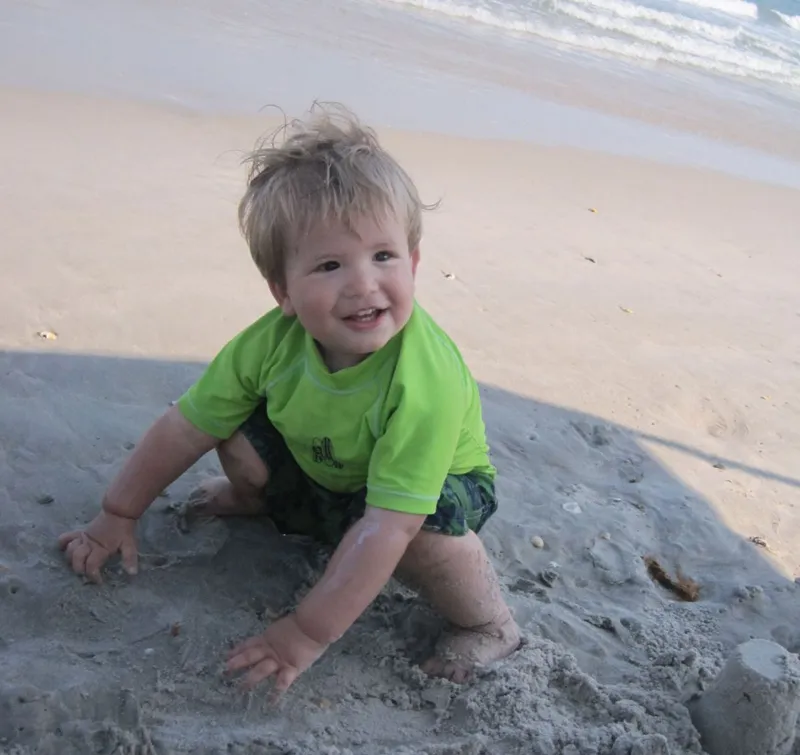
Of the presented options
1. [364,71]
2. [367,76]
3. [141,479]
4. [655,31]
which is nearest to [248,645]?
[141,479]

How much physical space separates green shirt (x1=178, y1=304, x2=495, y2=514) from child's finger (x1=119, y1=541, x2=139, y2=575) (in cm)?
34

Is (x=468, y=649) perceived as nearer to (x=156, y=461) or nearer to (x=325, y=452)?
(x=325, y=452)

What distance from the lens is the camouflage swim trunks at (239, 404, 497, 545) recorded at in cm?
222

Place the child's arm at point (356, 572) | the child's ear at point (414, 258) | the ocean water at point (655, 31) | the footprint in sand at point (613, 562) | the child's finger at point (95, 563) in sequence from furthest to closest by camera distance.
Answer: the ocean water at point (655, 31) → the footprint in sand at point (613, 562) → the child's finger at point (95, 563) → the child's ear at point (414, 258) → the child's arm at point (356, 572)

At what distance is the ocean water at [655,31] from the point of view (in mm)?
10766

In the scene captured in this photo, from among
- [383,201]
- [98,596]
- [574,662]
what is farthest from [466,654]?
[383,201]

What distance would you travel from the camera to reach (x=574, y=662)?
2275 mm

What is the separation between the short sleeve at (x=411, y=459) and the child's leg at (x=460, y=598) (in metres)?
0.17

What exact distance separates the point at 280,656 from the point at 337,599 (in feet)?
0.60

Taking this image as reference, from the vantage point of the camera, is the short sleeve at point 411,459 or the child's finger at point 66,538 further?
the child's finger at point 66,538

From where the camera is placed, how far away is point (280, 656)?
200 cm

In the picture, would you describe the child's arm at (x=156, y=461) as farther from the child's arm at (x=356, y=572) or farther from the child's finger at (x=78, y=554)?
the child's arm at (x=356, y=572)

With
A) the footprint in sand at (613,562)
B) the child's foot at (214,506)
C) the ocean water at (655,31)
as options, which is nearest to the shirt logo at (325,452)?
the child's foot at (214,506)

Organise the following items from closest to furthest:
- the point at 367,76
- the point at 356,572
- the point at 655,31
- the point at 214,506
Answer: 1. the point at 356,572
2. the point at 214,506
3. the point at 367,76
4. the point at 655,31
